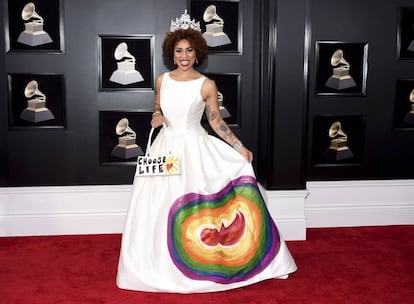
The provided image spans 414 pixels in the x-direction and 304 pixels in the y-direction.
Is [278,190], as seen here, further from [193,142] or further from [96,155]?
[96,155]

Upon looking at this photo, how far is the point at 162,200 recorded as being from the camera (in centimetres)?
338

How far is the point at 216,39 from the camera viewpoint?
14.9ft

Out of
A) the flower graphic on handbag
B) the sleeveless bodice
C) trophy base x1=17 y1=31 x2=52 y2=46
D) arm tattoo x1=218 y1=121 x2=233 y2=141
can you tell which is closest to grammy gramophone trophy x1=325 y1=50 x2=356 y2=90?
arm tattoo x1=218 y1=121 x2=233 y2=141

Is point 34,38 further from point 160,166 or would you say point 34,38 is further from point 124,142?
point 160,166

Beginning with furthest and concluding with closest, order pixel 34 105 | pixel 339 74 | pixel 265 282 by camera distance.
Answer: pixel 339 74, pixel 34 105, pixel 265 282

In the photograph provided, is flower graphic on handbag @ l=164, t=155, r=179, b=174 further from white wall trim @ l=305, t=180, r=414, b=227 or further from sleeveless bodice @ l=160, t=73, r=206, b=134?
white wall trim @ l=305, t=180, r=414, b=227

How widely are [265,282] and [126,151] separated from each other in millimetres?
1793

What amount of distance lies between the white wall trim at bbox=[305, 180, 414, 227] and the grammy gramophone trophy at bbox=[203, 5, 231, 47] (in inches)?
60.2

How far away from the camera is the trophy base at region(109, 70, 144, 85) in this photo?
4.50 metres

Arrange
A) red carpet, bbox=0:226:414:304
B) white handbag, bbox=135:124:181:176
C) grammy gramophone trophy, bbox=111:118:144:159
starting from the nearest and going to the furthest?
red carpet, bbox=0:226:414:304 → white handbag, bbox=135:124:181:176 → grammy gramophone trophy, bbox=111:118:144:159

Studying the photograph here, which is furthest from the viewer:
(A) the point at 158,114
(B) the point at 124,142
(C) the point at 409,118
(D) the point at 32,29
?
(C) the point at 409,118

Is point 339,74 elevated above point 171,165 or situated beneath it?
elevated above

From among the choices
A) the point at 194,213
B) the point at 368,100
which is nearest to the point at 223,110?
the point at 368,100

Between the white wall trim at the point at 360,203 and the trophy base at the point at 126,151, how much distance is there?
159 centimetres
